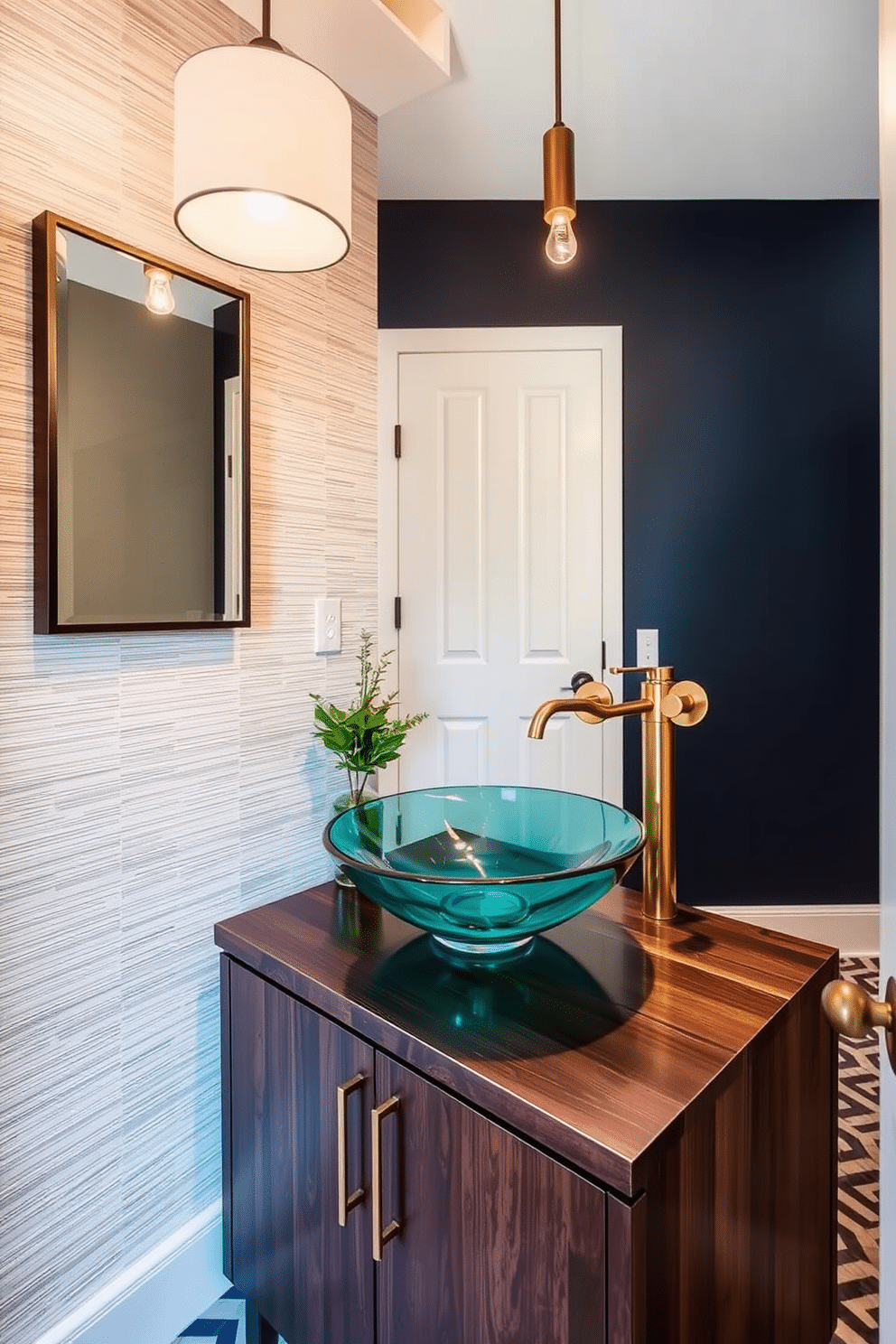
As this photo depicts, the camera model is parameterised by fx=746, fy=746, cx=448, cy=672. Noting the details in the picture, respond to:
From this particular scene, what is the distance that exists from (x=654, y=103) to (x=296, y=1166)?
251 cm

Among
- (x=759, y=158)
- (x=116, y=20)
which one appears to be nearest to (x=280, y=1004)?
(x=116, y=20)

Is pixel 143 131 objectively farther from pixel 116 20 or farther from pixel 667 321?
pixel 667 321

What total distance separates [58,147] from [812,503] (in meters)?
2.38

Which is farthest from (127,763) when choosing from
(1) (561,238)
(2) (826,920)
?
(2) (826,920)

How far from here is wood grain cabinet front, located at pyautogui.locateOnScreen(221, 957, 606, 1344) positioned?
71cm

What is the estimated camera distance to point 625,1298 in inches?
25.4

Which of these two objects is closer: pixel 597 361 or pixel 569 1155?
pixel 569 1155

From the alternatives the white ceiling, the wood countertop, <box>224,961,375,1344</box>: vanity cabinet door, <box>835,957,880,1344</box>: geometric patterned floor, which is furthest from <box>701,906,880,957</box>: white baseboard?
the white ceiling

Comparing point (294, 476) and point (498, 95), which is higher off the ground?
point (498, 95)

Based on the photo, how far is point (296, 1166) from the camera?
100 centimetres

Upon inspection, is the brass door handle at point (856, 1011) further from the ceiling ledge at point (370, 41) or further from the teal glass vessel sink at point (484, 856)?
the ceiling ledge at point (370, 41)

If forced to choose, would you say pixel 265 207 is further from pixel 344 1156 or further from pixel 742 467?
pixel 742 467

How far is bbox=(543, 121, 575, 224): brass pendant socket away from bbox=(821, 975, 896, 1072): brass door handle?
954mm

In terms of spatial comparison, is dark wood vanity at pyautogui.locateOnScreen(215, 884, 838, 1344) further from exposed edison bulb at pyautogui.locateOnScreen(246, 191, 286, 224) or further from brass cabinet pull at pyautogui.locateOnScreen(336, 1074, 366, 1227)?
exposed edison bulb at pyautogui.locateOnScreen(246, 191, 286, 224)
